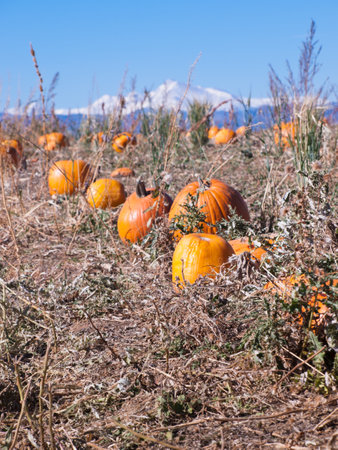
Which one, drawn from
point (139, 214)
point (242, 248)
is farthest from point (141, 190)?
point (242, 248)

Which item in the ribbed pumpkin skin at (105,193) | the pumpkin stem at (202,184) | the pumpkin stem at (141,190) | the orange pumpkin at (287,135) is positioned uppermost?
the orange pumpkin at (287,135)

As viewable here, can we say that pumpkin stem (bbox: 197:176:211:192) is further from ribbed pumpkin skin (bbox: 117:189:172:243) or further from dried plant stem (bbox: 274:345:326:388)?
dried plant stem (bbox: 274:345:326:388)

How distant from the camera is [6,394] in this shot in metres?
2.20

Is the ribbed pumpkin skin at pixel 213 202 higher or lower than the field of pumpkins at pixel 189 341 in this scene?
higher

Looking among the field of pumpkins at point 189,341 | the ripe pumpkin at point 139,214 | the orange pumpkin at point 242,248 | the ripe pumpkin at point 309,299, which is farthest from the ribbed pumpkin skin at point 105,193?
the ripe pumpkin at point 309,299

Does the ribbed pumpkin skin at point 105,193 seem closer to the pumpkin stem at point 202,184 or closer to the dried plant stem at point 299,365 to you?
the pumpkin stem at point 202,184

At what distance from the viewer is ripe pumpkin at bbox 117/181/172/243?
397 cm

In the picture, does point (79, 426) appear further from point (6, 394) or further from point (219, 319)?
point (219, 319)

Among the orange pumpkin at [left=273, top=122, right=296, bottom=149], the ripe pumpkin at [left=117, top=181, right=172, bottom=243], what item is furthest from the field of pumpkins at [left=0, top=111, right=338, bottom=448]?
the orange pumpkin at [left=273, top=122, right=296, bottom=149]

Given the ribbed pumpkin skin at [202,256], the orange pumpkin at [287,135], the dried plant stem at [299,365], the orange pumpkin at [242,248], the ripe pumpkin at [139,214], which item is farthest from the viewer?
the orange pumpkin at [287,135]

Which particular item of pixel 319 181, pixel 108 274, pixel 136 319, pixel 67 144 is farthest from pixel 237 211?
pixel 67 144

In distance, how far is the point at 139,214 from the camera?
13.1 ft

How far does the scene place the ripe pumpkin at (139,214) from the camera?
3.97 m

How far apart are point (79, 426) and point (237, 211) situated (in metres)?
2.17
